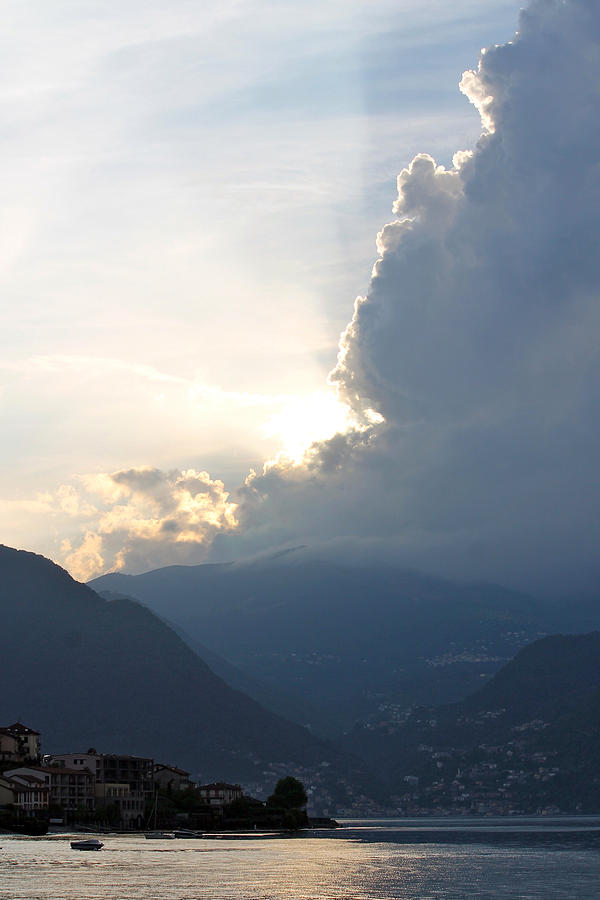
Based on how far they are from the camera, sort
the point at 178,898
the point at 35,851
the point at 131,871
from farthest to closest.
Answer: the point at 35,851
the point at 131,871
the point at 178,898

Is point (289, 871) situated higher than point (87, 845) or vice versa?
point (87, 845)

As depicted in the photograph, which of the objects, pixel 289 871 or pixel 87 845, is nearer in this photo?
pixel 289 871

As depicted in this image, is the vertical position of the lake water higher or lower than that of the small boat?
lower

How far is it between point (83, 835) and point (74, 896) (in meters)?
97.9

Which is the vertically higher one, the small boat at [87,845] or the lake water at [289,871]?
the small boat at [87,845]

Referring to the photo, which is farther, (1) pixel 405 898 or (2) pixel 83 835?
(2) pixel 83 835

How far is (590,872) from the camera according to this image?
136 metres

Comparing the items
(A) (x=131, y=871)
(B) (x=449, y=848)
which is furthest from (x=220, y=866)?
(B) (x=449, y=848)

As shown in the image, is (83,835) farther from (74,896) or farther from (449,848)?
(74,896)

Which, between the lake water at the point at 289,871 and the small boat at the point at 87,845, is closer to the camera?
the lake water at the point at 289,871

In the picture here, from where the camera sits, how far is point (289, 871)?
130875mm

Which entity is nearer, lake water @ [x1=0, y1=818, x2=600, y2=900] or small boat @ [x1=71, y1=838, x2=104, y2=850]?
lake water @ [x1=0, y1=818, x2=600, y2=900]

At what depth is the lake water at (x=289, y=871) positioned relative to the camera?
357ft

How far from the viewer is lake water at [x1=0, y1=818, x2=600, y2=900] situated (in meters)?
109
